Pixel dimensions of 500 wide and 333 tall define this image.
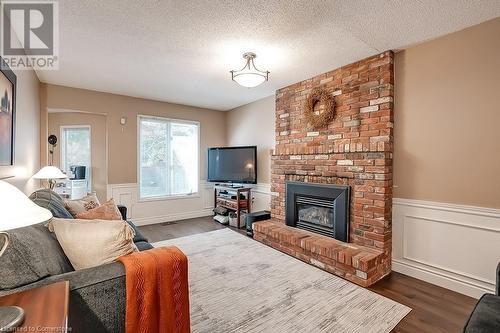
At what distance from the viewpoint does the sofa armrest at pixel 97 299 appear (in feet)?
3.74

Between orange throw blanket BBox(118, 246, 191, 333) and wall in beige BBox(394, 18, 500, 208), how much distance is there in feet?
8.24

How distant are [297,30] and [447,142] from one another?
1828 millimetres

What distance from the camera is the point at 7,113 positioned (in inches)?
81.1

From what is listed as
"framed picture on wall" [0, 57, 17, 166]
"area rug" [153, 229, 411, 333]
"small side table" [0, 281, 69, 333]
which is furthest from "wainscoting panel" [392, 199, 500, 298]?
"framed picture on wall" [0, 57, 17, 166]

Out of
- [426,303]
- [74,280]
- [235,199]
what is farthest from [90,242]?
[235,199]

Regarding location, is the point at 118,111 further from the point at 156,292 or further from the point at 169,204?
the point at 156,292

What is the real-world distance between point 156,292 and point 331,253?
79.1 inches

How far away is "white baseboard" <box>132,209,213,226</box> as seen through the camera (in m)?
4.73

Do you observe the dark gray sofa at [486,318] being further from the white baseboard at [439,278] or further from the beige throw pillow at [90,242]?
the beige throw pillow at [90,242]

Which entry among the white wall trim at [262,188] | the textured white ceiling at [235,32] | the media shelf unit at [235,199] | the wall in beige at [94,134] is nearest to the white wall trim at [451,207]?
the textured white ceiling at [235,32]

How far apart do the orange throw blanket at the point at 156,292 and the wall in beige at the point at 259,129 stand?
3253 mm

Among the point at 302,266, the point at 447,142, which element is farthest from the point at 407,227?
the point at 302,266

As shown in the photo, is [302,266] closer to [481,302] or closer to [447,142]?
[481,302]

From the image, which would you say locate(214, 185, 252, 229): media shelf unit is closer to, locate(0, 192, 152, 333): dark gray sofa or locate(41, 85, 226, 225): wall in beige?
locate(41, 85, 226, 225): wall in beige
